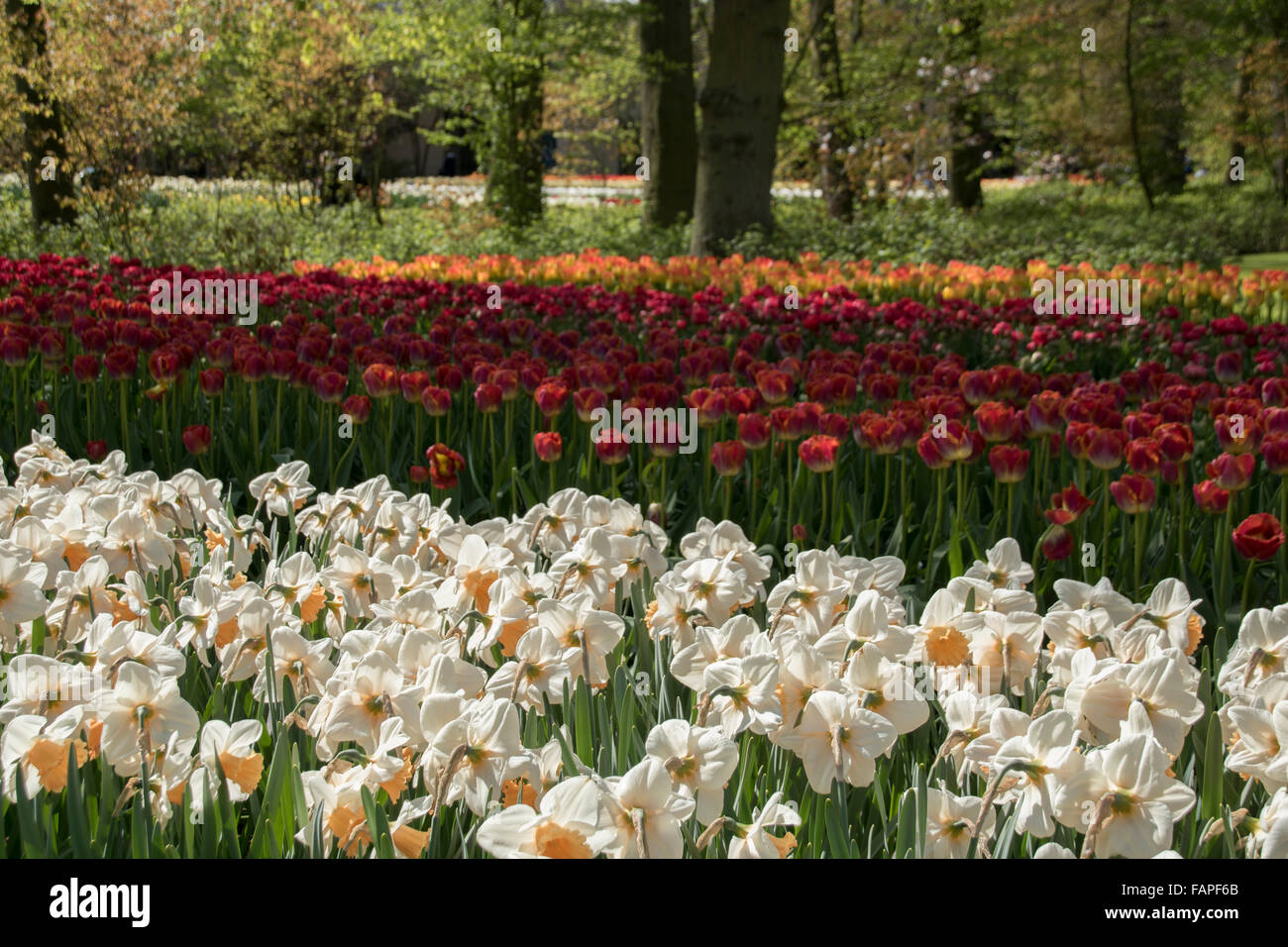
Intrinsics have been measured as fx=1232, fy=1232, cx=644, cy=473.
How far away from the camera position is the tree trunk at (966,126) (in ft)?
64.1

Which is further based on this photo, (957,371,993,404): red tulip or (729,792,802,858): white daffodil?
(957,371,993,404): red tulip

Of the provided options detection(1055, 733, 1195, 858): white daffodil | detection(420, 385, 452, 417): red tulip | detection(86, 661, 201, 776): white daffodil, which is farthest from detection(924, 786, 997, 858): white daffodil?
detection(420, 385, 452, 417): red tulip

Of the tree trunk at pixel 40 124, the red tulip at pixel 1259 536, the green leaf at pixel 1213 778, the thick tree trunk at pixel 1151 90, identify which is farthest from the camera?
the thick tree trunk at pixel 1151 90

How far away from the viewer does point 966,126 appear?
2086cm

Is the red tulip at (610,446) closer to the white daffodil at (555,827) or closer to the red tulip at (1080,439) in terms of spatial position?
the red tulip at (1080,439)

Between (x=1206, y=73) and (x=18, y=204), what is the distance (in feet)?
64.2

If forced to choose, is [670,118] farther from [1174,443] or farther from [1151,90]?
[1174,443]

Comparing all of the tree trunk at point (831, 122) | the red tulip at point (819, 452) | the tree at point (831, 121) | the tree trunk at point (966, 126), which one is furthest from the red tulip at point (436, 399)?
the tree trunk at point (966, 126)

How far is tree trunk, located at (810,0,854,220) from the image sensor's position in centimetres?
1964

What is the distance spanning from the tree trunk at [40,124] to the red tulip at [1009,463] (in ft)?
43.5

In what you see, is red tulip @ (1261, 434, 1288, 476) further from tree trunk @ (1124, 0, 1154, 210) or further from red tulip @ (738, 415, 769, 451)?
tree trunk @ (1124, 0, 1154, 210)

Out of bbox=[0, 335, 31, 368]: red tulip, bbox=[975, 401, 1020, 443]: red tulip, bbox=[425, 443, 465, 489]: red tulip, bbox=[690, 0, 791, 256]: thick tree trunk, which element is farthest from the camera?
bbox=[690, 0, 791, 256]: thick tree trunk

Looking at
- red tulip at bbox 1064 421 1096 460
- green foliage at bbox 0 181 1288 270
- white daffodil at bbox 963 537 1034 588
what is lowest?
white daffodil at bbox 963 537 1034 588

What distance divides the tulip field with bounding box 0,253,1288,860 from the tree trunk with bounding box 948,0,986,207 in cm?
1671
